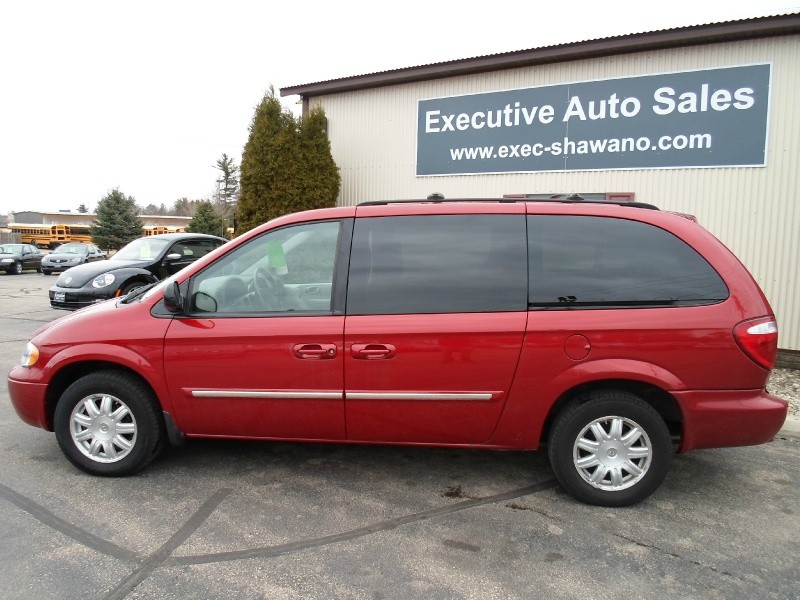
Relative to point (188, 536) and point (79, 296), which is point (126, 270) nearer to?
point (79, 296)

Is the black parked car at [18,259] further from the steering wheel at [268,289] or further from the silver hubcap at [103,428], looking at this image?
the steering wheel at [268,289]

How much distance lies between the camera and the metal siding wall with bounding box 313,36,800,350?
7.06 m

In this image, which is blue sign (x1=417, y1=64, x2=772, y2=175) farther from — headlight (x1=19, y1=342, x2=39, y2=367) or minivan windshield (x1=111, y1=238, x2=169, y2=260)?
headlight (x1=19, y1=342, x2=39, y2=367)

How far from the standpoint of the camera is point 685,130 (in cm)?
757

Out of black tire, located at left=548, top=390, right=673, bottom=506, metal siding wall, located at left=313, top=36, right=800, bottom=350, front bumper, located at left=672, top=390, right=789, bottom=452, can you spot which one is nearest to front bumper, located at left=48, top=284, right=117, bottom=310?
metal siding wall, located at left=313, top=36, right=800, bottom=350

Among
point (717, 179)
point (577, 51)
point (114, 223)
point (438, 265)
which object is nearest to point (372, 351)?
point (438, 265)

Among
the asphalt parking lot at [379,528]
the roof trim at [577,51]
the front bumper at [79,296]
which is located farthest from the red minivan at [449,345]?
the front bumper at [79,296]

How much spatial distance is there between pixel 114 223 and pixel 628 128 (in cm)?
3963

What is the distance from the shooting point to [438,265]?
11.2 ft

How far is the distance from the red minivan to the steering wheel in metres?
0.01

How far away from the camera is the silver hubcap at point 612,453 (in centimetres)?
328

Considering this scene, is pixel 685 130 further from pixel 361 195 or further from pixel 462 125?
pixel 361 195

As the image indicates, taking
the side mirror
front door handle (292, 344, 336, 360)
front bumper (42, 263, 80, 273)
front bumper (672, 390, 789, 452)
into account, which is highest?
the side mirror

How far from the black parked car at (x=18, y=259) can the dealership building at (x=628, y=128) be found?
68.6 ft
